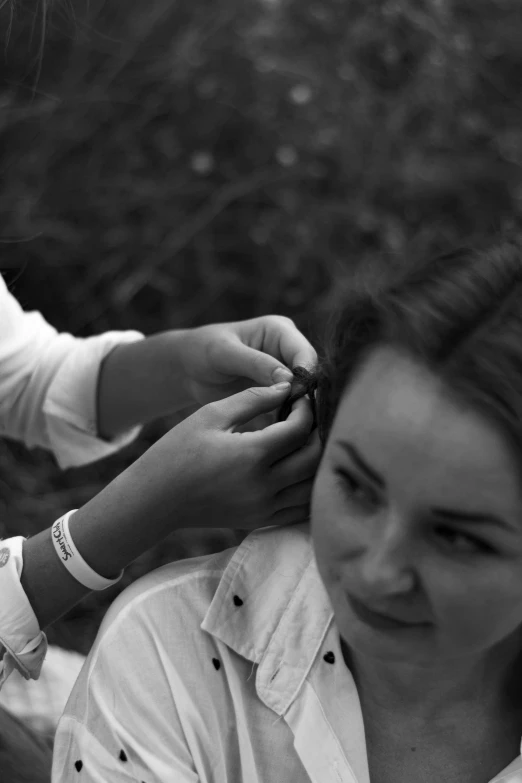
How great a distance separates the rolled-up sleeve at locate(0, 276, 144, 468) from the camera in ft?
5.35

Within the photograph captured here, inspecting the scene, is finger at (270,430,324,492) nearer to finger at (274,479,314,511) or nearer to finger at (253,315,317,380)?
finger at (274,479,314,511)

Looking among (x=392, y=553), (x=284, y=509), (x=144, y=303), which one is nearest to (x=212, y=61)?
(x=144, y=303)

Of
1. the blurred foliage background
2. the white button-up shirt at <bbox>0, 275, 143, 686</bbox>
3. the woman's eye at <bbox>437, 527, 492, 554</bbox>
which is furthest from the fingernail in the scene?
the blurred foliage background

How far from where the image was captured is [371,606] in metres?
0.98

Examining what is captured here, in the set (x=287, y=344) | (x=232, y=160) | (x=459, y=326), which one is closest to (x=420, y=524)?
(x=459, y=326)

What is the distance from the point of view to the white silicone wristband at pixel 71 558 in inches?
47.0

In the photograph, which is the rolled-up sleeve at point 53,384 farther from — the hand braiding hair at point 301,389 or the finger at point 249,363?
the hand braiding hair at point 301,389

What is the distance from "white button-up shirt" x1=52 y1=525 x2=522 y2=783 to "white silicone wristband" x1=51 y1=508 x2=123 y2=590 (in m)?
0.07

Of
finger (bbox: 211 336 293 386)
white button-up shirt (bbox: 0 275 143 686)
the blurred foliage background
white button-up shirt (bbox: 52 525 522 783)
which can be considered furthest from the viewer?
the blurred foliage background

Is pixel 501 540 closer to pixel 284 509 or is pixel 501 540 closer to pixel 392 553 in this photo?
pixel 392 553

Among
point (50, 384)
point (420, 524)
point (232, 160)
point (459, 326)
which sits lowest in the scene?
point (232, 160)

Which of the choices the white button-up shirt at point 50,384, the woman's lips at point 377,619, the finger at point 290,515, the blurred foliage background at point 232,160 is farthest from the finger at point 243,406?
the blurred foliage background at point 232,160

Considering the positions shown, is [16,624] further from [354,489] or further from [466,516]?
[466,516]

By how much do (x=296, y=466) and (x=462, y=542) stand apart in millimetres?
254
